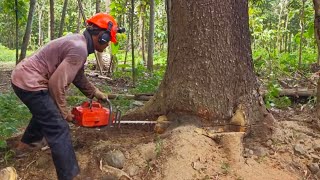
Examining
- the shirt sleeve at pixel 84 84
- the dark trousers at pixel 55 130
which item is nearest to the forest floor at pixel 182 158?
the dark trousers at pixel 55 130

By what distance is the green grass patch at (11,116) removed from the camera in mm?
4886

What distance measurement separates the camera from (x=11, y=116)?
5.93 m

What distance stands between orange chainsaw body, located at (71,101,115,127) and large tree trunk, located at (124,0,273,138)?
2.45 ft

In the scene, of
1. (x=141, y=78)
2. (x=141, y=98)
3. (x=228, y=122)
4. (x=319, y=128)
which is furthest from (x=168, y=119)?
(x=141, y=78)

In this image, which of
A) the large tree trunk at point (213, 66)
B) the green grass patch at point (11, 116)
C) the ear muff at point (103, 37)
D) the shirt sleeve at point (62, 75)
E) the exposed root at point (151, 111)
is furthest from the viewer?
the green grass patch at point (11, 116)

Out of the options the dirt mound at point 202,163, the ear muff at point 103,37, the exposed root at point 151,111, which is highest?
the ear muff at point 103,37

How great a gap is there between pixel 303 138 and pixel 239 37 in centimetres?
128

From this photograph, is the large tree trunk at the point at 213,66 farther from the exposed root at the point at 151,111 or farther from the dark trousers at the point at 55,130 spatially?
the dark trousers at the point at 55,130

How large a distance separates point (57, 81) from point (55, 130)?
0.44 meters

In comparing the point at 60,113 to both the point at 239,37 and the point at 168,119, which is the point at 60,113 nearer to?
the point at 168,119

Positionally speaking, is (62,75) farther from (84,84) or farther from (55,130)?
(84,84)

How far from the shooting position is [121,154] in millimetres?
3777

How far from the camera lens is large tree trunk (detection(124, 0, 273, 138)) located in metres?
4.02

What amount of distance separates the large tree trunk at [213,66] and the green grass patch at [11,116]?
2134 mm
